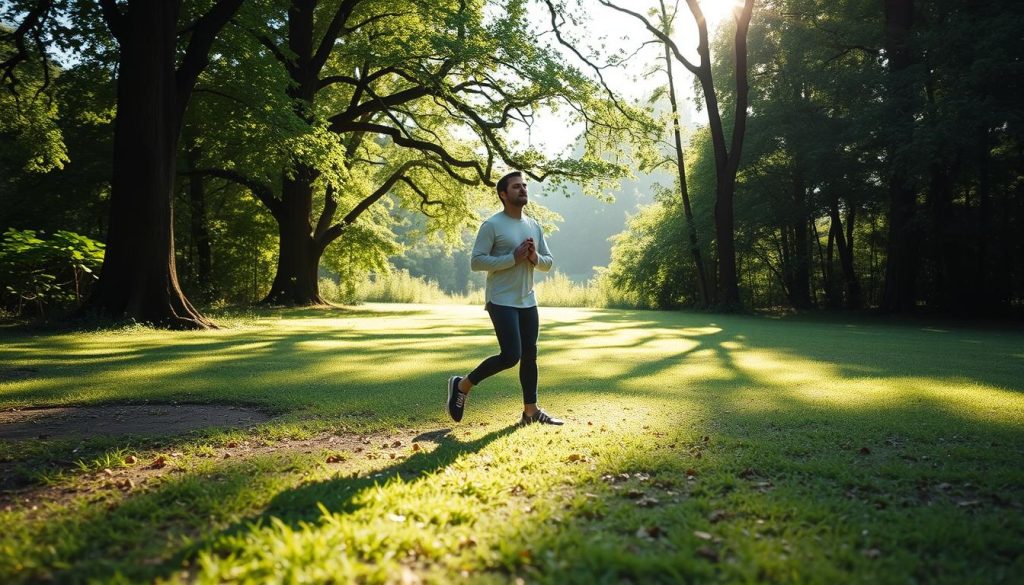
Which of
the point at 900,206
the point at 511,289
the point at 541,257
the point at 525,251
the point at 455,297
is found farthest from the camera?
the point at 455,297

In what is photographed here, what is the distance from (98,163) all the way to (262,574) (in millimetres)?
22928

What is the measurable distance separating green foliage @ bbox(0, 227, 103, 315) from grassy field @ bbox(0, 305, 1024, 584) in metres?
6.45

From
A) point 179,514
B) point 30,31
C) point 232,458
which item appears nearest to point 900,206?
point 232,458

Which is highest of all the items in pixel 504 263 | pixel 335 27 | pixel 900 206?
pixel 335 27

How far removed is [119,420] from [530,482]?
3778 mm

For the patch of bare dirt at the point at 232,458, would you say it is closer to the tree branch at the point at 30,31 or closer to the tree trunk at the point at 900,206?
the tree branch at the point at 30,31

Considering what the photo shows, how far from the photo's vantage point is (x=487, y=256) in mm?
4754

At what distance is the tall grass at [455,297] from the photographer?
3216 centimetres

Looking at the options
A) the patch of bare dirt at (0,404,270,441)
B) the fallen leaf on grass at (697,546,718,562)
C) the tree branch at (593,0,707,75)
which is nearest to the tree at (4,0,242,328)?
the patch of bare dirt at (0,404,270,441)

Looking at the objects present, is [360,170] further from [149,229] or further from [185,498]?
[185,498]

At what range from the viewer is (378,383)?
22.0 ft

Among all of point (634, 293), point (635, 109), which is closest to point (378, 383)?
point (635, 109)

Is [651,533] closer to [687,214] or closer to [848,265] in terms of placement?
[687,214]

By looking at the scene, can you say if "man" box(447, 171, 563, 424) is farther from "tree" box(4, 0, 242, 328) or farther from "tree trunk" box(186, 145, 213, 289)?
"tree trunk" box(186, 145, 213, 289)
